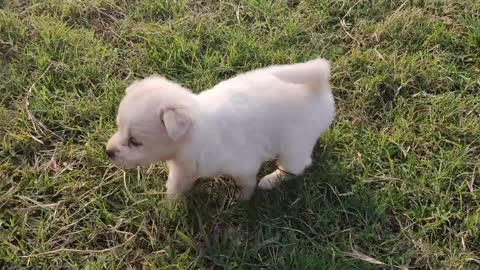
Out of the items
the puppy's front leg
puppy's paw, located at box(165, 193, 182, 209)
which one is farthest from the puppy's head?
puppy's paw, located at box(165, 193, 182, 209)

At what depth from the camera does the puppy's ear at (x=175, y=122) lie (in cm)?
244

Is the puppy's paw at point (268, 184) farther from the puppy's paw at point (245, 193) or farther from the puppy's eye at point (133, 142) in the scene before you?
the puppy's eye at point (133, 142)

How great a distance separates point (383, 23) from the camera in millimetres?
3898

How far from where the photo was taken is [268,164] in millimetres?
3150

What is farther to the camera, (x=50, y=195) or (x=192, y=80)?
(x=192, y=80)

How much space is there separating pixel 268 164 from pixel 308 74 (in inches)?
22.4

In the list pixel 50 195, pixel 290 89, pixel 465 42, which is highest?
pixel 290 89

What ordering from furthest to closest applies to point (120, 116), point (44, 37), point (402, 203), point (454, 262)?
1. point (44, 37)
2. point (402, 203)
3. point (454, 262)
4. point (120, 116)

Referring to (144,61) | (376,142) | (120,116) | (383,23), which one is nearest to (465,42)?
(383,23)

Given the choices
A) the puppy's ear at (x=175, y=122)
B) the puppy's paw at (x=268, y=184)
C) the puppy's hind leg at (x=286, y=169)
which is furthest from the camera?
the puppy's paw at (x=268, y=184)

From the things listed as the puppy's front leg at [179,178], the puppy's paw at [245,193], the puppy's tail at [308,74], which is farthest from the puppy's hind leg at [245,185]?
the puppy's tail at [308,74]

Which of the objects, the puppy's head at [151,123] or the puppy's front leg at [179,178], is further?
Answer: the puppy's front leg at [179,178]

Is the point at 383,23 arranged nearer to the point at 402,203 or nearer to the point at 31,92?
the point at 402,203

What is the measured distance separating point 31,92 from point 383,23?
2.09 meters
